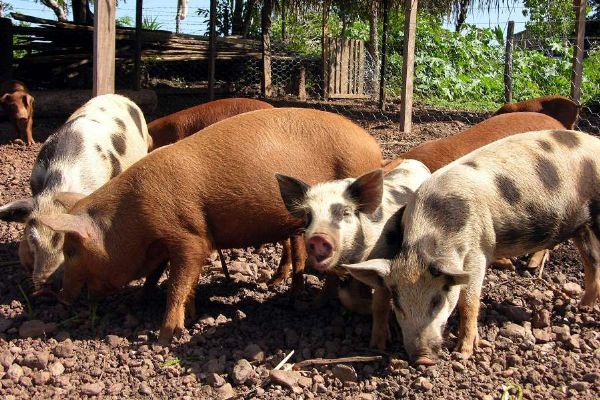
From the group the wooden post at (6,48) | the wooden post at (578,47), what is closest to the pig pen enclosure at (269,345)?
the wooden post at (578,47)

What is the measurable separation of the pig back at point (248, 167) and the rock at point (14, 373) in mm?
1120

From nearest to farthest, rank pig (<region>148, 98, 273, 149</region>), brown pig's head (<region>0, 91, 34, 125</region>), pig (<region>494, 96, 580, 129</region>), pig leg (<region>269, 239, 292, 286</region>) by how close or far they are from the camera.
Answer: pig leg (<region>269, 239, 292, 286</region>) < pig (<region>148, 98, 273, 149</region>) < pig (<region>494, 96, 580, 129</region>) < brown pig's head (<region>0, 91, 34, 125</region>)

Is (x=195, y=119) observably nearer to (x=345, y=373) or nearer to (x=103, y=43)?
(x=103, y=43)

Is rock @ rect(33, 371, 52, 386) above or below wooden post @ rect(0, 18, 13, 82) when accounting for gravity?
below

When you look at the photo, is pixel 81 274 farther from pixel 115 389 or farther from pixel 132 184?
pixel 115 389

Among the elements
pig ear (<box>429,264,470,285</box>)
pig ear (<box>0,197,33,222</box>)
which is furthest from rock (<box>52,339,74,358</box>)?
pig ear (<box>429,264,470,285</box>)

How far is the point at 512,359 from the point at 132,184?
236cm

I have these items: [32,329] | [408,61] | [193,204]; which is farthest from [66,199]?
[408,61]

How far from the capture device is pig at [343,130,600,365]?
12.6 feet

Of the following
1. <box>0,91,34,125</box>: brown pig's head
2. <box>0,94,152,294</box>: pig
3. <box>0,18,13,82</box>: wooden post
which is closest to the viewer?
<box>0,94,152,294</box>: pig

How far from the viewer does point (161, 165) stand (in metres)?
4.45

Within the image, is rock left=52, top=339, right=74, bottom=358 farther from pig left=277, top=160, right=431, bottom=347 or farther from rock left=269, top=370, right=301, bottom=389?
pig left=277, top=160, right=431, bottom=347

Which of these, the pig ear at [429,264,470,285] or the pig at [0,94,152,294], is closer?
the pig ear at [429,264,470,285]

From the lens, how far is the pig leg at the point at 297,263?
4875mm
